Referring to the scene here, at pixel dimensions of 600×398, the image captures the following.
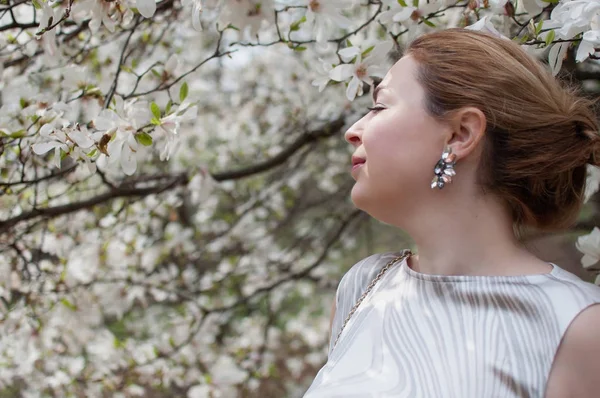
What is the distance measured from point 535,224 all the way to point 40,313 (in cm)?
168

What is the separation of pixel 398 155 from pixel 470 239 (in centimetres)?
18

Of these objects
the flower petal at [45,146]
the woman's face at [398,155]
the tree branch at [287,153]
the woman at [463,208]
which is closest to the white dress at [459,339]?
the woman at [463,208]

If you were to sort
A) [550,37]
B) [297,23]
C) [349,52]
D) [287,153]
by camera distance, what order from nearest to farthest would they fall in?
[550,37] < [349,52] < [297,23] < [287,153]

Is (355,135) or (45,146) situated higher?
(45,146)

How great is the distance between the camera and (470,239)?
3.75ft

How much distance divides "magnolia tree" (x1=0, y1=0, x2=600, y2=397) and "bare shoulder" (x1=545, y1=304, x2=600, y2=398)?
0.43m

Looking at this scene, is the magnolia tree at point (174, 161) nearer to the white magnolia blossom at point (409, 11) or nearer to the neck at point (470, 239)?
the white magnolia blossom at point (409, 11)

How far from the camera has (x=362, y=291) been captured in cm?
136

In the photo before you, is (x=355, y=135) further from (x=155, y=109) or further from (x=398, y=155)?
(x=155, y=109)

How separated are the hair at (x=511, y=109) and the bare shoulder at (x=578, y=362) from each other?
0.88 feet

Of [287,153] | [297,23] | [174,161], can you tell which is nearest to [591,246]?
[297,23]

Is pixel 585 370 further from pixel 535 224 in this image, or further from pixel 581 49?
pixel 581 49

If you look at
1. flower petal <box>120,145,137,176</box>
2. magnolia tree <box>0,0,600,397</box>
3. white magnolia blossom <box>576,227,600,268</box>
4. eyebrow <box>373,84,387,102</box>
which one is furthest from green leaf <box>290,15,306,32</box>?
white magnolia blossom <box>576,227,600,268</box>

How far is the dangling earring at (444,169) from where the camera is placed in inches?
43.9
